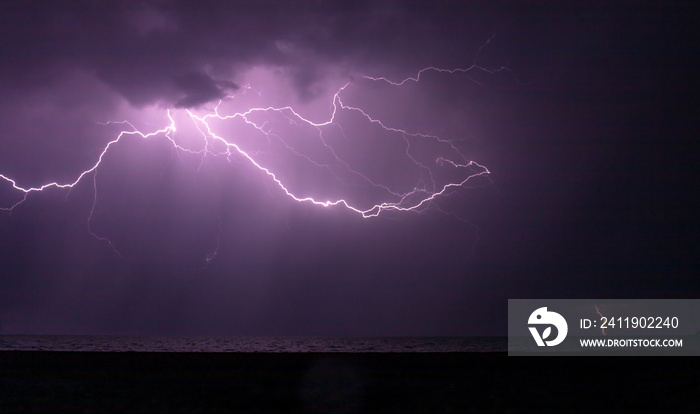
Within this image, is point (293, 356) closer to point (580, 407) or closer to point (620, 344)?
point (580, 407)

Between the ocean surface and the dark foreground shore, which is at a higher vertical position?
the dark foreground shore

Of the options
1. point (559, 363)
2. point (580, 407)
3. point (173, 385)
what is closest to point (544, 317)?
point (559, 363)

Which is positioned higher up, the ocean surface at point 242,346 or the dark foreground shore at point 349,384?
the dark foreground shore at point 349,384

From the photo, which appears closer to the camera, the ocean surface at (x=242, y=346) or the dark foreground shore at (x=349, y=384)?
the dark foreground shore at (x=349, y=384)

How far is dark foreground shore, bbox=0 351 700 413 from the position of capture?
8.08 meters

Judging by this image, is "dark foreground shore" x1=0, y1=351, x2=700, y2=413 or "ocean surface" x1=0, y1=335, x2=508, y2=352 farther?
"ocean surface" x1=0, y1=335, x2=508, y2=352

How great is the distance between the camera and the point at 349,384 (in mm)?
10031

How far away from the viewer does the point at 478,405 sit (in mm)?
8078

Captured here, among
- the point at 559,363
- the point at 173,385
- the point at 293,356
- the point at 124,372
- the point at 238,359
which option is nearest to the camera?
the point at 173,385

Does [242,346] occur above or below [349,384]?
below

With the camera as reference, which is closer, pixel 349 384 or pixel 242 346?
pixel 349 384

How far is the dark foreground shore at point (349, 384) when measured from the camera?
808cm

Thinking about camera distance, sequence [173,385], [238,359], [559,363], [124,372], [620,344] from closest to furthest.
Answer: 1. [173,385]
2. [124,372]
3. [559,363]
4. [238,359]
5. [620,344]

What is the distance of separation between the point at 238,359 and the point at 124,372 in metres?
3.27
